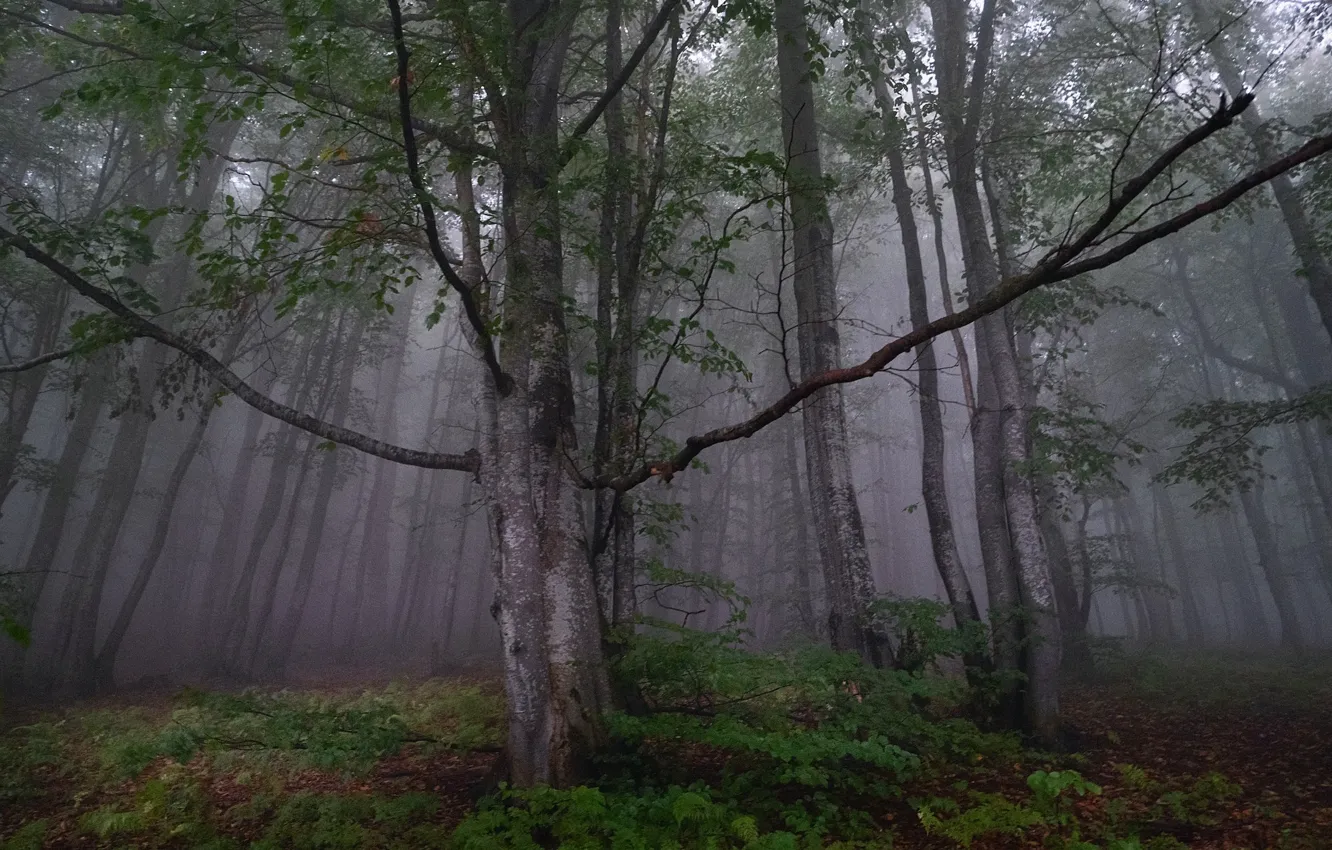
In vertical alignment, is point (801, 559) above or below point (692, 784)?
above

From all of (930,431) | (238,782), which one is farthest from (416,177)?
(930,431)

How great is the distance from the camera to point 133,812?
6.09 metres

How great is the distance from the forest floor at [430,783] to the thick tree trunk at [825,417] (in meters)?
1.73

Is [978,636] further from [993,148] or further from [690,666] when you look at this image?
[993,148]

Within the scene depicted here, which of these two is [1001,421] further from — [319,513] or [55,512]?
[319,513]

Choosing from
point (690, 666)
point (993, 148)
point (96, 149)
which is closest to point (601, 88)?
point (993, 148)

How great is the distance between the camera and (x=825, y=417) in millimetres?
8219

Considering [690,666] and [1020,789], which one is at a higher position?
[690,666]

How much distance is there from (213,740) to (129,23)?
318 inches

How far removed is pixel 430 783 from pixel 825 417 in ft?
17.9

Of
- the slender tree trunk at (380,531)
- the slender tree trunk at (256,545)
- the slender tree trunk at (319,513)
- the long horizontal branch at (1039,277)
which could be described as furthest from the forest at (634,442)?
the slender tree trunk at (380,531)

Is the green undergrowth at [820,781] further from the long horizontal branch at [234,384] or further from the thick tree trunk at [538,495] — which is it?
the long horizontal branch at [234,384]

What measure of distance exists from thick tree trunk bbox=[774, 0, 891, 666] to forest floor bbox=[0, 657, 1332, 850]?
5.67 ft

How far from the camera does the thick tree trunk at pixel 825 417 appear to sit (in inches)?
298
